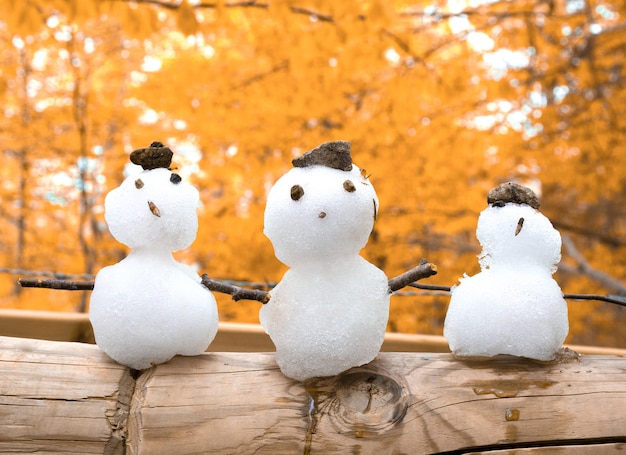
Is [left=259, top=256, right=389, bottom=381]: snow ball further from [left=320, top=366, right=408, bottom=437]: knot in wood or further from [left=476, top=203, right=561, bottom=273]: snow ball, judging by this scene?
[left=476, top=203, right=561, bottom=273]: snow ball

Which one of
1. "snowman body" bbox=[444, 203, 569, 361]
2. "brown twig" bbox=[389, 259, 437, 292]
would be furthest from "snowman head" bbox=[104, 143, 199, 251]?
"snowman body" bbox=[444, 203, 569, 361]

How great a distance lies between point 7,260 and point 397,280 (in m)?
4.61

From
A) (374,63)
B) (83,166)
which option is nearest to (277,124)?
(374,63)

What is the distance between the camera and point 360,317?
762mm

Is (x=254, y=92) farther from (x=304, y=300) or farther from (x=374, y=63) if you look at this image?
(x=304, y=300)

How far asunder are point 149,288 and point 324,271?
249 mm

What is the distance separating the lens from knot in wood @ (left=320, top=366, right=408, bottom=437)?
73 cm

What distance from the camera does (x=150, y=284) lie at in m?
0.77

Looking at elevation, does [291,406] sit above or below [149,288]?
below

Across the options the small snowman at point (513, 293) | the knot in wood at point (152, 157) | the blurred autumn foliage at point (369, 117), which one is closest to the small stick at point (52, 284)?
the knot in wood at point (152, 157)

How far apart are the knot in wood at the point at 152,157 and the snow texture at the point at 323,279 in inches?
7.0

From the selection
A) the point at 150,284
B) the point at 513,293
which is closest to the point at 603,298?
the point at 513,293

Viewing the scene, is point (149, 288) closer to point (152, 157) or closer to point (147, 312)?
point (147, 312)

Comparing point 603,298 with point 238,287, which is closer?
point 238,287
